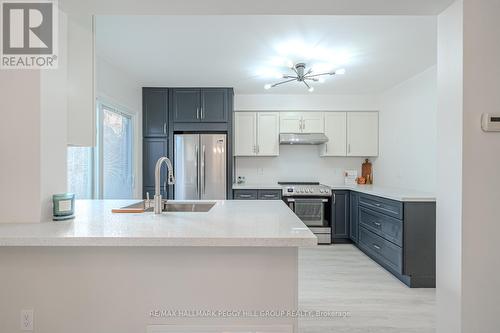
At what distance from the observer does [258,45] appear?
8.89 feet

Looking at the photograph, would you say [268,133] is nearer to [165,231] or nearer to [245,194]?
[245,194]

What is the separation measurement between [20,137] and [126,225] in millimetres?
788

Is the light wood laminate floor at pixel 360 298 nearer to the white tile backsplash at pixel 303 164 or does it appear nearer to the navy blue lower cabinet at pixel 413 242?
Answer: the navy blue lower cabinet at pixel 413 242

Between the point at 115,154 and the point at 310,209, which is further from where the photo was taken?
the point at 310,209

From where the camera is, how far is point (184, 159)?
417 centimetres

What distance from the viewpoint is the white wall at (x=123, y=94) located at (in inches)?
123

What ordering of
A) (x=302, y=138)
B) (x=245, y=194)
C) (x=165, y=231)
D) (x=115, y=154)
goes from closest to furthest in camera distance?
(x=165, y=231), (x=115, y=154), (x=245, y=194), (x=302, y=138)

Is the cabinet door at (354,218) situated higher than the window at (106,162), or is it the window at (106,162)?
the window at (106,162)

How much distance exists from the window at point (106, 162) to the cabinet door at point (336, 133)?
323 centimetres

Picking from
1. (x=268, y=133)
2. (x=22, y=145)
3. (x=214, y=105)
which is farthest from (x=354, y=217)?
(x=22, y=145)

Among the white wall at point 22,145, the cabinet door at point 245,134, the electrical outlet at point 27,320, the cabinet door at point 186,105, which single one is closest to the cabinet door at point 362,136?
the cabinet door at point 245,134

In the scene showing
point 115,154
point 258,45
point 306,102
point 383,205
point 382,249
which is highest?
Answer: point 258,45

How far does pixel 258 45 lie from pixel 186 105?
1936 millimetres
